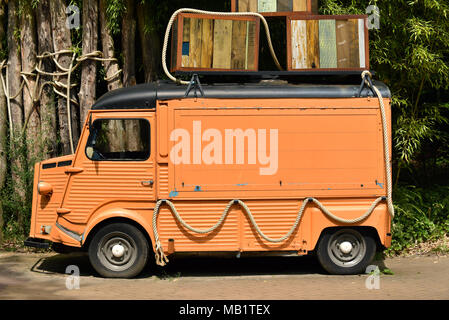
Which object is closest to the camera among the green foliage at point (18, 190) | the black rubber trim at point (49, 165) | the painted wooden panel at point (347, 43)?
the painted wooden panel at point (347, 43)

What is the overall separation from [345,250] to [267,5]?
352 cm

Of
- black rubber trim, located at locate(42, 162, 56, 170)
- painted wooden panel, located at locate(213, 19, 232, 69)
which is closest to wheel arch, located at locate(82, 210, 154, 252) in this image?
black rubber trim, located at locate(42, 162, 56, 170)

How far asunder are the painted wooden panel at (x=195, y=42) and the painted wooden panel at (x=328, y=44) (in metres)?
1.62

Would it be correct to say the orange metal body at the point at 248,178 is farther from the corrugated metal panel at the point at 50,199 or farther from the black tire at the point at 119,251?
the corrugated metal panel at the point at 50,199

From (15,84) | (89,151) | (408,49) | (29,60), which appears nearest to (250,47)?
(89,151)

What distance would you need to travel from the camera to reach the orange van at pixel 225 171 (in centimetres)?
852

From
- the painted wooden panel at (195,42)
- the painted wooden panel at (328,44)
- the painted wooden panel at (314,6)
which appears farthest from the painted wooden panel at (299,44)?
the painted wooden panel at (195,42)

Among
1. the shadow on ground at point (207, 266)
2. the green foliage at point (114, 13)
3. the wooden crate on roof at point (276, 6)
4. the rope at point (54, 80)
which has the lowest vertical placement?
the shadow on ground at point (207, 266)

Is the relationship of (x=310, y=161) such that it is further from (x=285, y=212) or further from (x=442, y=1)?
(x=442, y=1)

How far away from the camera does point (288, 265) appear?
9.80 metres

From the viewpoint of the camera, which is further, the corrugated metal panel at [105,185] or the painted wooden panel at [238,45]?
the painted wooden panel at [238,45]

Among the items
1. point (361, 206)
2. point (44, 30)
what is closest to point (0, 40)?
point (44, 30)

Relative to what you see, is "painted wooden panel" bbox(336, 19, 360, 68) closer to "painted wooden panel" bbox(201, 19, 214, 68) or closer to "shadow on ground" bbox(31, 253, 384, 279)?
"painted wooden panel" bbox(201, 19, 214, 68)

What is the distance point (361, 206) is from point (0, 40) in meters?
6.87
